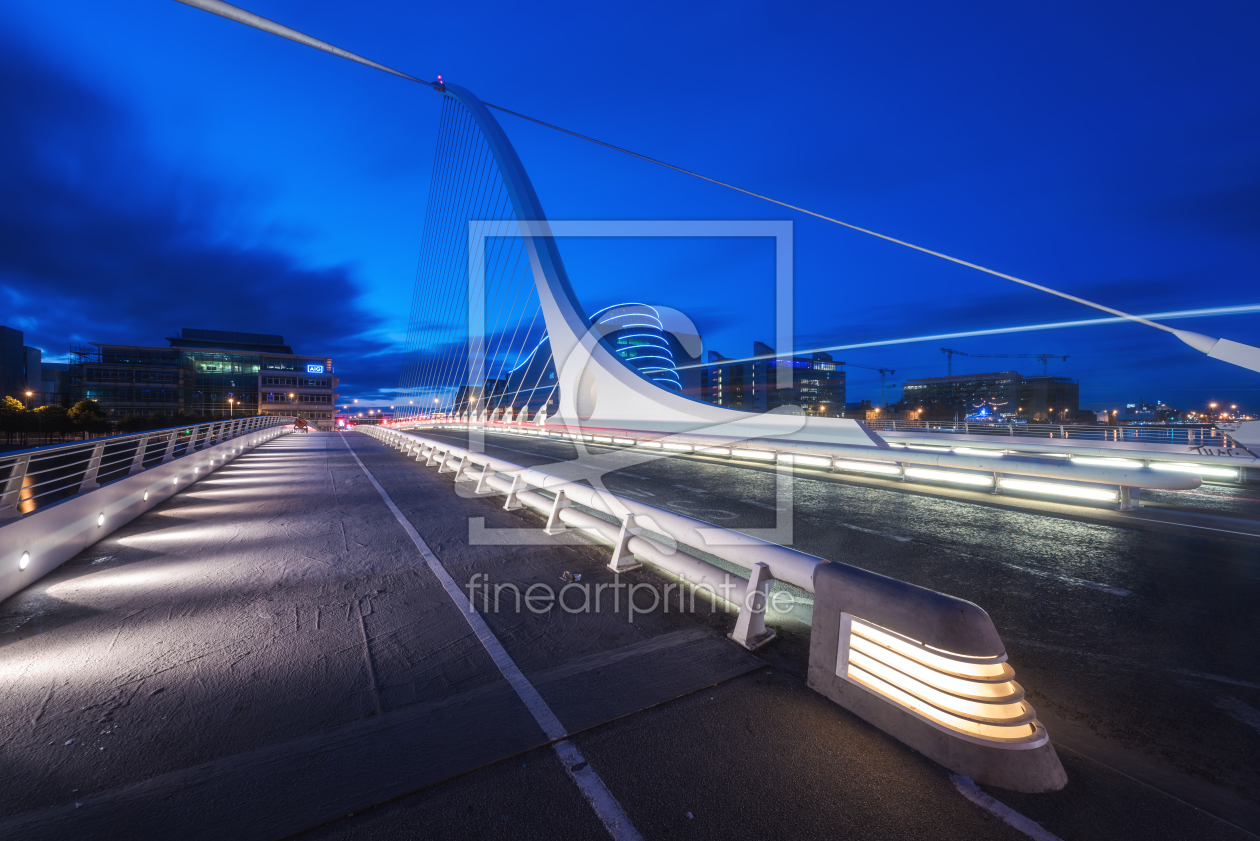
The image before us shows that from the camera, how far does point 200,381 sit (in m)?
97.9

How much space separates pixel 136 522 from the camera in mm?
8727

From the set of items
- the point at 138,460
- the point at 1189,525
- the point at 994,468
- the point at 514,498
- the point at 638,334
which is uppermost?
the point at 638,334

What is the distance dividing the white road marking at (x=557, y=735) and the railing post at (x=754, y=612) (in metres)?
1.56

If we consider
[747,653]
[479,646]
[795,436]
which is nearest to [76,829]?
[479,646]

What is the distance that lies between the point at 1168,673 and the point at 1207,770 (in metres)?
1.26

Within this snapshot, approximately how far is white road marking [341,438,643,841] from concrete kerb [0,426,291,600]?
4.26 m

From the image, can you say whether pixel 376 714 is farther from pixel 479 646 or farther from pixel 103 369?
→ pixel 103 369

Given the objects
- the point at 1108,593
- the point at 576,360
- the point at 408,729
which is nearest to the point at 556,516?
the point at 408,729

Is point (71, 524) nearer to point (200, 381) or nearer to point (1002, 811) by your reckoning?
point (1002, 811)

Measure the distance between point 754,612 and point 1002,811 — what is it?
5.95 ft

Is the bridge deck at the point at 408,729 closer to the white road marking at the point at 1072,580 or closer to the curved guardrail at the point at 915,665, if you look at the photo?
the curved guardrail at the point at 915,665

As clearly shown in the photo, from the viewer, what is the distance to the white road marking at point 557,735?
2.22m

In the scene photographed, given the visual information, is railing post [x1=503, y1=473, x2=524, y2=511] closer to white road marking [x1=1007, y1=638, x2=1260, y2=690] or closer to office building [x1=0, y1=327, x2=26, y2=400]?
white road marking [x1=1007, y1=638, x2=1260, y2=690]

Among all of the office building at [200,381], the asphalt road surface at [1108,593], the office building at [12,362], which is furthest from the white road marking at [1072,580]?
the office building at [12,362]
